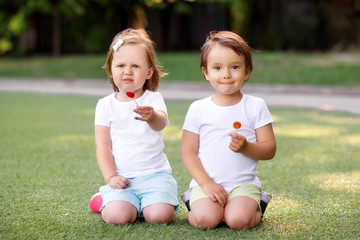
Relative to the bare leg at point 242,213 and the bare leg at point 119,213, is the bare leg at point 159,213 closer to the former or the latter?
the bare leg at point 119,213

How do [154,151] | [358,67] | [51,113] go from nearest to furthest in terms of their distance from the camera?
[154,151] → [51,113] → [358,67]

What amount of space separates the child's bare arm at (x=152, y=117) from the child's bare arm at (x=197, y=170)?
0.14 meters

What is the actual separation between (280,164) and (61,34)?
56.7 feet

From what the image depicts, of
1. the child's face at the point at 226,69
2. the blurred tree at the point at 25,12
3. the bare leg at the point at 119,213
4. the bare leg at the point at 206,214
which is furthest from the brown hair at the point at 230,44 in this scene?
the blurred tree at the point at 25,12

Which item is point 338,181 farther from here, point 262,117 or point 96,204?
point 96,204

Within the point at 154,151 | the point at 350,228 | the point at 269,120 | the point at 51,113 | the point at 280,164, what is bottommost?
the point at 51,113

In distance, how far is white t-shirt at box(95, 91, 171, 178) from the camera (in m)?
2.89

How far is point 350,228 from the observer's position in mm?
2627

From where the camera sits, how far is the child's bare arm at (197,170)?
269cm

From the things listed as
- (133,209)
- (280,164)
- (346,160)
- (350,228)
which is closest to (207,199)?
(133,209)

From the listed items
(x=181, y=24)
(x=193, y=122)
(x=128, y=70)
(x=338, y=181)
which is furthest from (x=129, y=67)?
(x=181, y=24)

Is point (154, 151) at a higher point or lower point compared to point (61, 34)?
higher

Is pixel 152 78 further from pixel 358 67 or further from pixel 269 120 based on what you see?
pixel 358 67

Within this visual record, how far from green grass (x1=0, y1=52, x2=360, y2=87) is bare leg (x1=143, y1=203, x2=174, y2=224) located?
9579 mm
